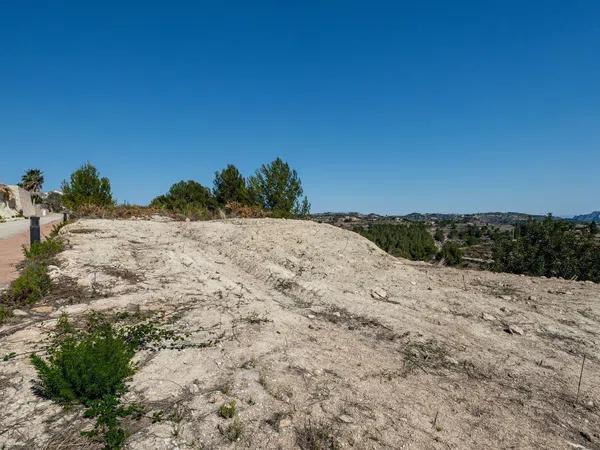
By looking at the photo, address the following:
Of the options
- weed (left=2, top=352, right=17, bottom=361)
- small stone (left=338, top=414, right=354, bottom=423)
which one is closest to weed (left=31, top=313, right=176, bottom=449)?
weed (left=2, top=352, right=17, bottom=361)

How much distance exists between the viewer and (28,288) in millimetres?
7754

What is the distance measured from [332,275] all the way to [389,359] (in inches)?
202

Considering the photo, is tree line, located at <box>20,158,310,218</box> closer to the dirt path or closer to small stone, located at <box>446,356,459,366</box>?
the dirt path

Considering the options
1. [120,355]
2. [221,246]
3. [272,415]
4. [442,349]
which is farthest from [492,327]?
[221,246]

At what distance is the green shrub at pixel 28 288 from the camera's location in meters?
7.50

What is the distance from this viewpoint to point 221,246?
13852mm

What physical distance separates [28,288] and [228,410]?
20.6ft

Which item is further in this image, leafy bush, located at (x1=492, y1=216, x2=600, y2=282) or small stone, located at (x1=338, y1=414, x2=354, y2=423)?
leafy bush, located at (x1=492, y1=216, x2=600, y2=282)

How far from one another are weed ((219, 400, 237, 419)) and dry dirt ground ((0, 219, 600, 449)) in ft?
0.29

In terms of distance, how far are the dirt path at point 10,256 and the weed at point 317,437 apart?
8328mm

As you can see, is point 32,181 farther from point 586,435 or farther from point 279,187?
point 586,435

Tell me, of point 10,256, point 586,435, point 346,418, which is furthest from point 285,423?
point 10,256

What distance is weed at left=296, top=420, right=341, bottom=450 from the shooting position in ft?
12.5

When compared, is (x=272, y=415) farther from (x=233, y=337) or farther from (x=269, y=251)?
(x=269, y=251)
